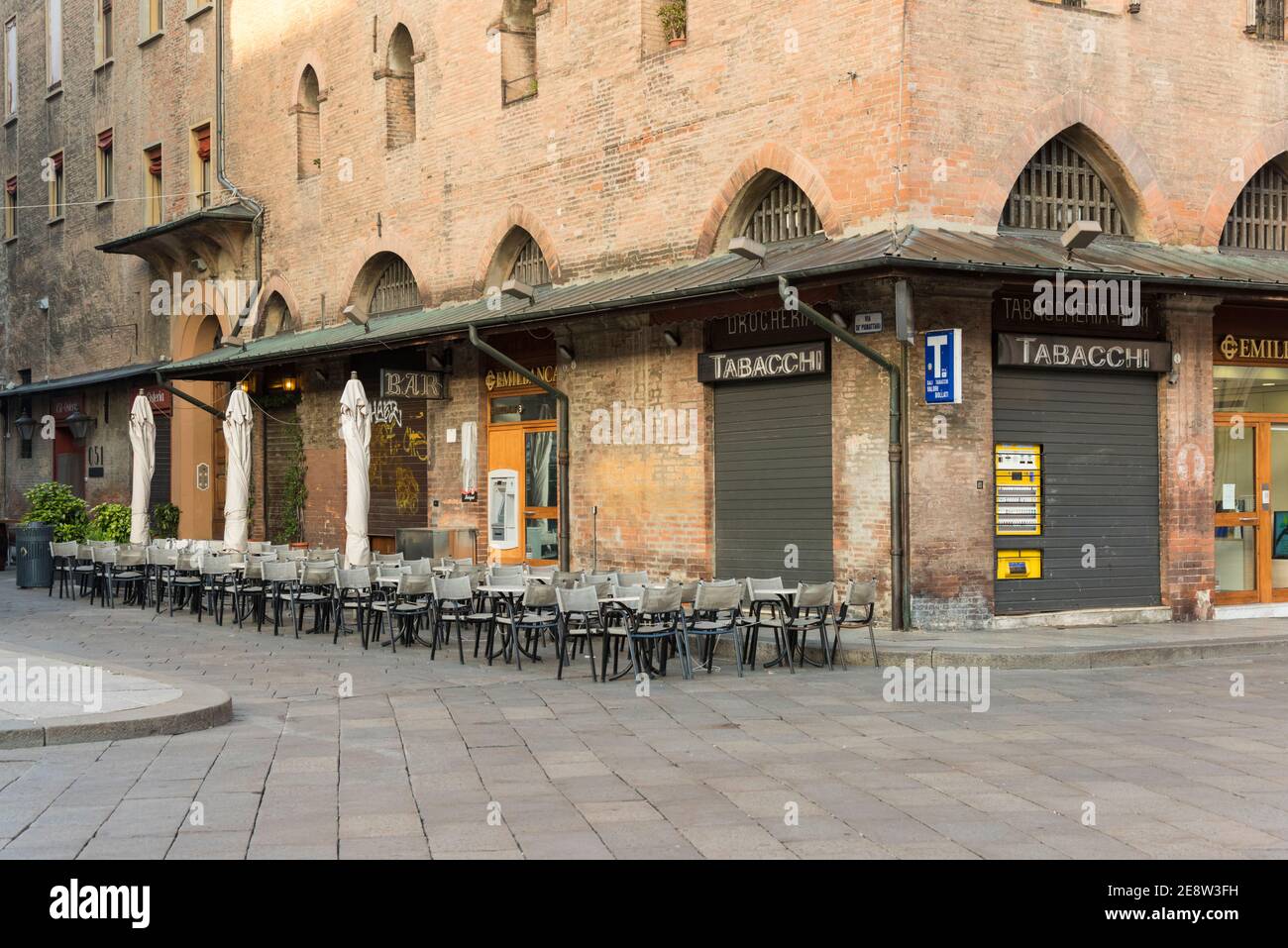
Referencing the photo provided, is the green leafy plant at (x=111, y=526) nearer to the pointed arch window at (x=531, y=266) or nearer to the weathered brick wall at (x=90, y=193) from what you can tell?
the weathered brick wall at (x=90, y=193)

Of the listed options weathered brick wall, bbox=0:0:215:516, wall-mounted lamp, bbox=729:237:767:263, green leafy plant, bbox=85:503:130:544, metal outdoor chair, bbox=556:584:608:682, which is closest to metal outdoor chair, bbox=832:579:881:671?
metal outdoor chair, bbox=556:584:608:682

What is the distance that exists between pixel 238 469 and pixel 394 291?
4.64 meters

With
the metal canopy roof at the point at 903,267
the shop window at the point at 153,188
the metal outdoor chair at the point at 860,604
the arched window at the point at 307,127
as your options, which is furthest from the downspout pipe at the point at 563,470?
the shop window at the point at 153,188

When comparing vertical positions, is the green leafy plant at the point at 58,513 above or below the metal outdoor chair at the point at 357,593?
above

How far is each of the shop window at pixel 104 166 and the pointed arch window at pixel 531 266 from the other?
54.2ft

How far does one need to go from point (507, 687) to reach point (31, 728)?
14.3 feet

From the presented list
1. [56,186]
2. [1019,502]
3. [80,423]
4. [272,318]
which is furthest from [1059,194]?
[56,186]

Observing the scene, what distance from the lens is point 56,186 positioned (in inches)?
1489

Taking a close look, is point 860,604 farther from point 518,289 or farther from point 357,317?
point 357,317

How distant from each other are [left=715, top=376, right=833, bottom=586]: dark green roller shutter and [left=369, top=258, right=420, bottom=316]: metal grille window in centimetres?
839

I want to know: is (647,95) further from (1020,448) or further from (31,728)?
(31,728)

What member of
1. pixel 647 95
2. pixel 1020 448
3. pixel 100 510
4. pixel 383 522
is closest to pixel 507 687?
pixel 1020 448

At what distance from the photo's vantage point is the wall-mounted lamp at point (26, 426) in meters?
36.9

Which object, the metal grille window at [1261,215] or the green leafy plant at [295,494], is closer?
the metal grille window at [1261,215]
